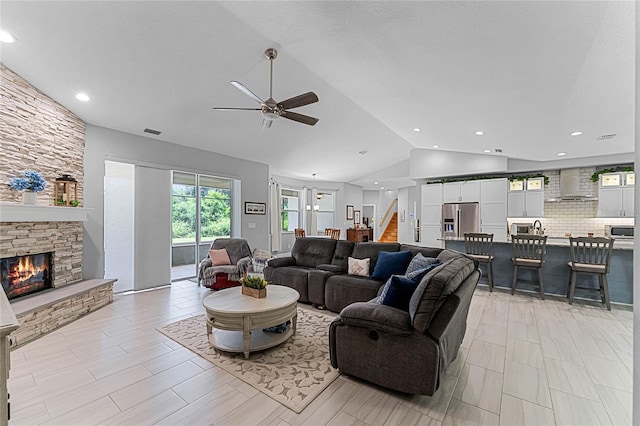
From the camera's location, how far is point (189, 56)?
11.2 ft

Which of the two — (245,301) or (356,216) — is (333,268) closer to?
(245,301)

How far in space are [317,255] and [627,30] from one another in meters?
4.22

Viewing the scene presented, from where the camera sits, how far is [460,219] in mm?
7258

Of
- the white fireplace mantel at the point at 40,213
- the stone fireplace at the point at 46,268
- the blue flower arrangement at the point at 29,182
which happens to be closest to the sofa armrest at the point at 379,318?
the stone fireplace at the point at 46,268

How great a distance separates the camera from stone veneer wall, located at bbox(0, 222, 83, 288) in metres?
3.34

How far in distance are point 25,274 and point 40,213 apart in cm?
82

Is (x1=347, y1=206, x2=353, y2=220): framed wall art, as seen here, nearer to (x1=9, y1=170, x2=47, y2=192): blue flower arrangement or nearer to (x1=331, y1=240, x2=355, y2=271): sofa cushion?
(x1=331, y1=240, x2=355, y2=271): sofa cushion

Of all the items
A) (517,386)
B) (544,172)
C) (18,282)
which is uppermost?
(544,172)

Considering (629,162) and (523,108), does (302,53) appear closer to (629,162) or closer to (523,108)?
(523,108)

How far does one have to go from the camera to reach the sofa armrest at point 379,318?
2141 millimetres

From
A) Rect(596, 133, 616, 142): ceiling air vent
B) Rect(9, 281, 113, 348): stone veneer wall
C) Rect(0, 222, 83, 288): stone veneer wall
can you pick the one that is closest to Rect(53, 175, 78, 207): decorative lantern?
Rect(0, 222, 83, 288): stone veneer wall

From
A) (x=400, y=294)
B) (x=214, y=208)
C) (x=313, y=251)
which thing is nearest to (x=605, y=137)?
(x=400, y=294)

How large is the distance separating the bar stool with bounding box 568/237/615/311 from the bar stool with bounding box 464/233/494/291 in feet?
3.60

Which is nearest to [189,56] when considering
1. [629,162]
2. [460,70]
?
[460,70]
